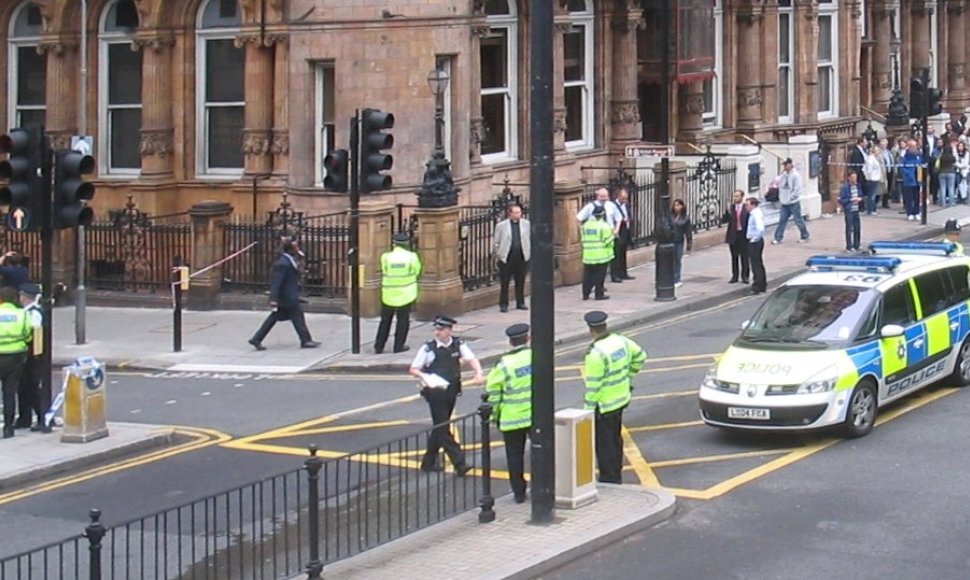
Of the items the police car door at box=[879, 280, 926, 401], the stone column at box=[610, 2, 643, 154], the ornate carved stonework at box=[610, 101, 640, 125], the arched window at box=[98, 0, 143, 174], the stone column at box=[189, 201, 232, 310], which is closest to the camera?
the police car door at box=[879, 280, 926, 401]

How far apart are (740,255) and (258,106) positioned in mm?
8668

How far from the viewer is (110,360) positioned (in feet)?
78.5

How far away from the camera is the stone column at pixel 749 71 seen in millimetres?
40250

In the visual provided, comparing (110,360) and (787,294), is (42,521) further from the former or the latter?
(110,360)

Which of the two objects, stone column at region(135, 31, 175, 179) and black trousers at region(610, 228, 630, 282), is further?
stone column at region(135, 31, 175, 179)

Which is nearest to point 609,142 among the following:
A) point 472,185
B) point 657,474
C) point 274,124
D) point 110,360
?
point 472,185

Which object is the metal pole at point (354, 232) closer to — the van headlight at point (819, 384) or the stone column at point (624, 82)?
the van headlight at point (819, 384)

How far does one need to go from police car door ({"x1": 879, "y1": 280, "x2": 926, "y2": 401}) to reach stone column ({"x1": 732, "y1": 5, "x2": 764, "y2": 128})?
22.7 meters

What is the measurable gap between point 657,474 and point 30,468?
5966 mm

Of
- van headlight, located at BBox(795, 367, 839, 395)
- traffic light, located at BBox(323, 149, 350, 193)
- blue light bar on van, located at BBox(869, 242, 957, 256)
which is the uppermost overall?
traffic light, located at BBox(323, 149, 350, 193)

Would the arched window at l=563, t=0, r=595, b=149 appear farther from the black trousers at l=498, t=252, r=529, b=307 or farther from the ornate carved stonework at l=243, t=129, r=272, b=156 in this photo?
the black trousers at l=498, t=252, r=529, b=307

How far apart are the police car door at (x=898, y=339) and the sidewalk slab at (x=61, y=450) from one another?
7.36 meters

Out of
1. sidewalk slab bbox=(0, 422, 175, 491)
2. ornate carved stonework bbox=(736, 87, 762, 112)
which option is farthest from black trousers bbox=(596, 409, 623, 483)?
ornate carved stonework bbox=(736, 87, 762, 112)

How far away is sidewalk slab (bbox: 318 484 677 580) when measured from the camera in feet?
40.8
